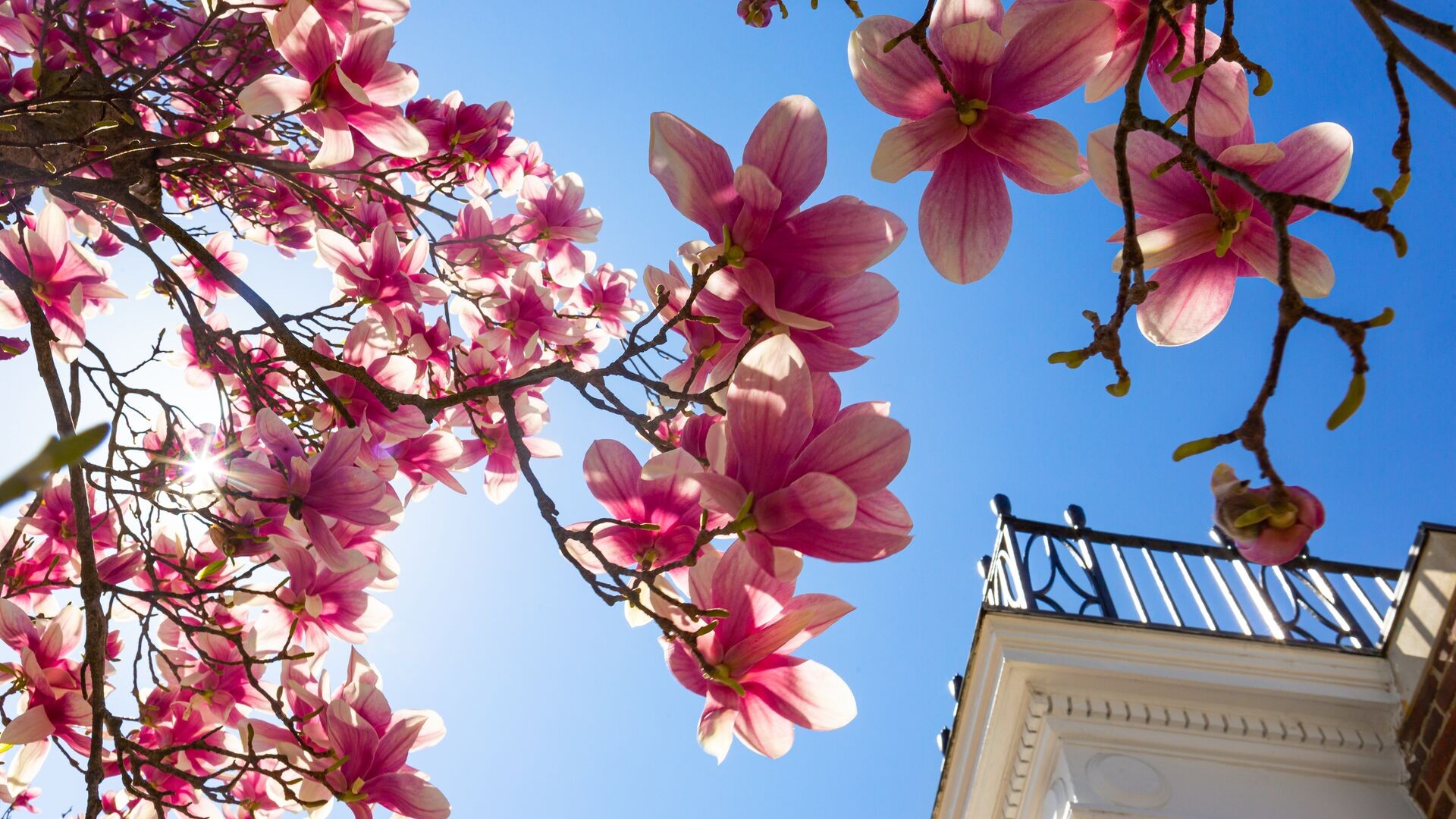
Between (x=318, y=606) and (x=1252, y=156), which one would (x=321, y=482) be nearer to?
(x=318, y=606)

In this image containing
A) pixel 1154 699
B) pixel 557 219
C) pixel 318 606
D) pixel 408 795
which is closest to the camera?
pixel 408 795

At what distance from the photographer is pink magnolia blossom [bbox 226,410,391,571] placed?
120cm

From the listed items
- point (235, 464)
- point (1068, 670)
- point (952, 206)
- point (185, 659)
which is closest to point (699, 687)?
point (952, 206)

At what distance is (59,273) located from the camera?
156 cm

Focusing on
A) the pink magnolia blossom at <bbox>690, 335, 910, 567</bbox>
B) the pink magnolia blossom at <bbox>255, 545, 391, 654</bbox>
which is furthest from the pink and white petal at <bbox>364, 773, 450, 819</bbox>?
the pink magnolia blossom at <bbox>690, 335, 910, 567</bbox>

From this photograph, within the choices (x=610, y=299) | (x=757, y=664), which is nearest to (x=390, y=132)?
(x=757, y=664)

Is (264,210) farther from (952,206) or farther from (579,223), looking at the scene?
(952,206)

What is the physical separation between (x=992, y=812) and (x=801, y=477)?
3214 mm

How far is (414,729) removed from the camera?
132 centimetres

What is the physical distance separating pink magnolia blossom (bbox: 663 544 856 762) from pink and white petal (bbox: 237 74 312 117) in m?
0.88

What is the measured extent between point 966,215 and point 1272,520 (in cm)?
38

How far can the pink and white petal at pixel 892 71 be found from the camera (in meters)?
0.75

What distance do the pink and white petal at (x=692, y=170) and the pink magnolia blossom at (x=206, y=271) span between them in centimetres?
233

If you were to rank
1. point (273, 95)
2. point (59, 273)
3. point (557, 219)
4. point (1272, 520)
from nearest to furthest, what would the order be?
point (1272, 520)
point (273, 95)
point (59, 273)
point (557, 219)
